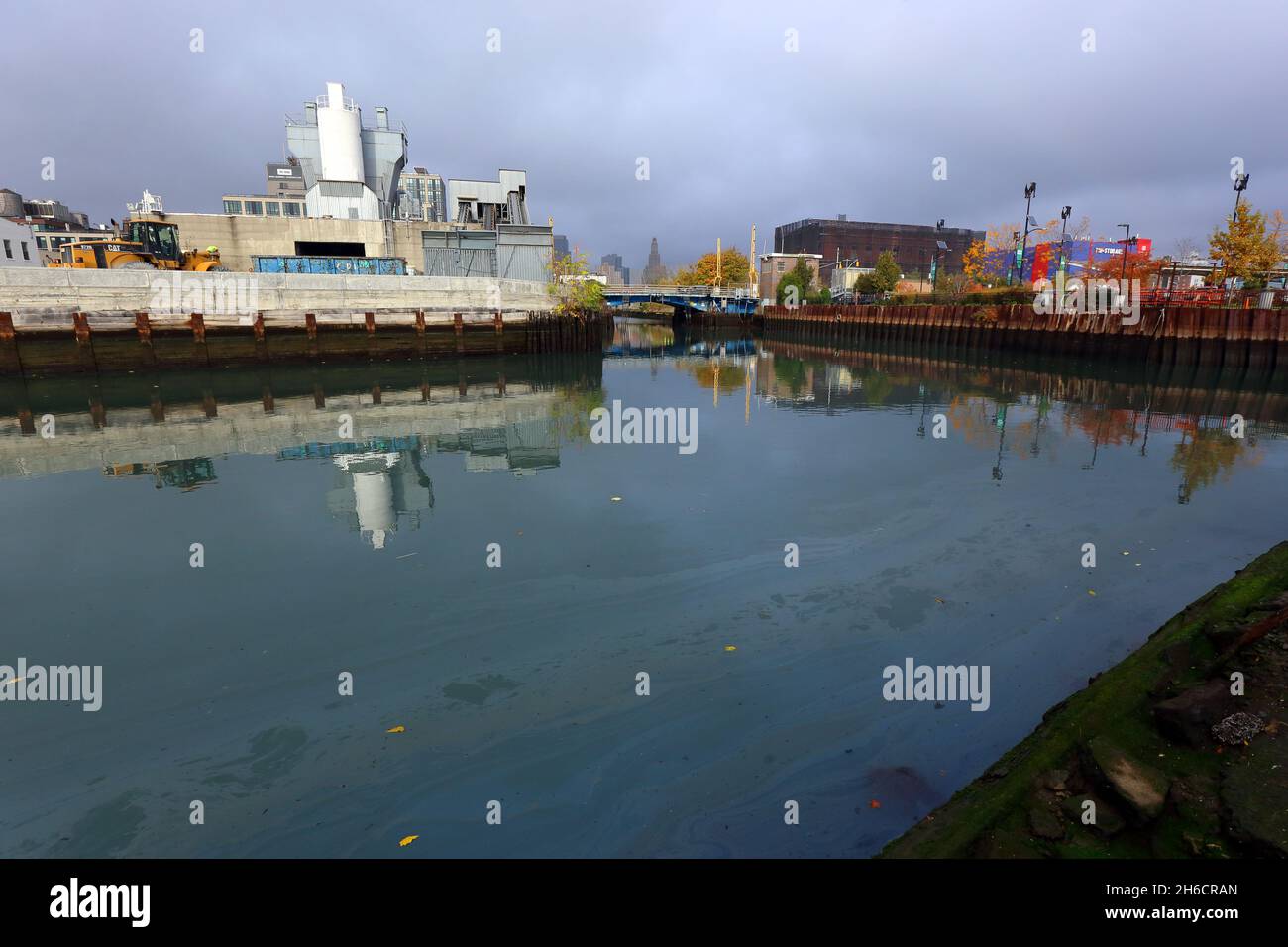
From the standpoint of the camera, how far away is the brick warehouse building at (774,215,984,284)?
15500cm

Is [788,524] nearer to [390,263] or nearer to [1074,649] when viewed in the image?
[1074,649]

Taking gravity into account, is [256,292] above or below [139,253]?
below

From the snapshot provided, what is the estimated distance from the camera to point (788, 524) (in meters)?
11.9

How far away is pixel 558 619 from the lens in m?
8.47

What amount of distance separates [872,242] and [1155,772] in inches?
6856

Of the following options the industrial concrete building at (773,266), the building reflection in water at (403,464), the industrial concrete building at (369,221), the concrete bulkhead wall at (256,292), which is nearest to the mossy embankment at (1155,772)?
the building reflection in water at (403,464)

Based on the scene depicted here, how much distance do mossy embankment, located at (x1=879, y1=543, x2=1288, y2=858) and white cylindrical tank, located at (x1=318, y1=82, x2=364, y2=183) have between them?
64.4 m

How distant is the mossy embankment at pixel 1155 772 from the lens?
3.76 meters

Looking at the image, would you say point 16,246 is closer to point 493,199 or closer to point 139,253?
point 139,253

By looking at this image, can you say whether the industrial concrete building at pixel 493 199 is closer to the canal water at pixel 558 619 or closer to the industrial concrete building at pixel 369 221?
the industrial concrete building at pixel 369 221

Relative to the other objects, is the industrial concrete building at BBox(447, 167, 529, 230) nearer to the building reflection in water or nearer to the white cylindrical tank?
the white cylindrical tank


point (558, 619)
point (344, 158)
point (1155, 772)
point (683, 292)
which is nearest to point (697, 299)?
point (683, 292)

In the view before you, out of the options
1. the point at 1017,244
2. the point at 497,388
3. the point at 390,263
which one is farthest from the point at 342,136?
the point at 1017,244

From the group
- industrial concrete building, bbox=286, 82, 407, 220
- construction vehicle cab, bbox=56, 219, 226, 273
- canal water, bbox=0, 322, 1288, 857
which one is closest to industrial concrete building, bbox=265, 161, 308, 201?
industrial concrete building, bbox=286, 82, 407, 220
